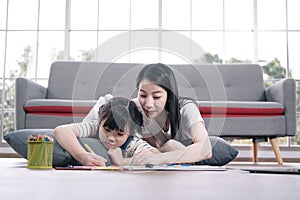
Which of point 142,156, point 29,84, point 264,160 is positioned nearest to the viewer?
point 142,156

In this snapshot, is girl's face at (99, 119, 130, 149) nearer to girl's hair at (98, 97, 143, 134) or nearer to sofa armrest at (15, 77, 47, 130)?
girl's hair at (98, 97, 143, 134)

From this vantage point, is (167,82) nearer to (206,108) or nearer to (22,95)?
(206,108)

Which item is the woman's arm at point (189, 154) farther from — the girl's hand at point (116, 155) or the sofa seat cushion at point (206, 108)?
the sofa seat cushion at point (206, 108)

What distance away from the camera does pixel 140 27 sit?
14.8 feet

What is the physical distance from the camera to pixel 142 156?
1161 millimetres

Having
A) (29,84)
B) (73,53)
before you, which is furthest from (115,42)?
(73,53)

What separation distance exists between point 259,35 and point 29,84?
2.43 m

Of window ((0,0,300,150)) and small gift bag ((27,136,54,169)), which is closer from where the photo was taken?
small gift bag ((27,136,54,169))

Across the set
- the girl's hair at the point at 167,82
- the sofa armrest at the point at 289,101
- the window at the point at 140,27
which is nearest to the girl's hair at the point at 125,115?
the girl's hair at the point at 167,82

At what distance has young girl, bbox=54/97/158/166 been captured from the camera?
1.05m

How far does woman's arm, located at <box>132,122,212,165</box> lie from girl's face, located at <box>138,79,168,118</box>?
0.13 meters

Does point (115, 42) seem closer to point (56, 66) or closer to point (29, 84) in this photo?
point (29, 84)

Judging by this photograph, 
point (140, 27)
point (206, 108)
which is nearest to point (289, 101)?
point (206, 108)

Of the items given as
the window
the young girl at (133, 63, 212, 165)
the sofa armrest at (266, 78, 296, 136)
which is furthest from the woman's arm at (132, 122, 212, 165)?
the window
